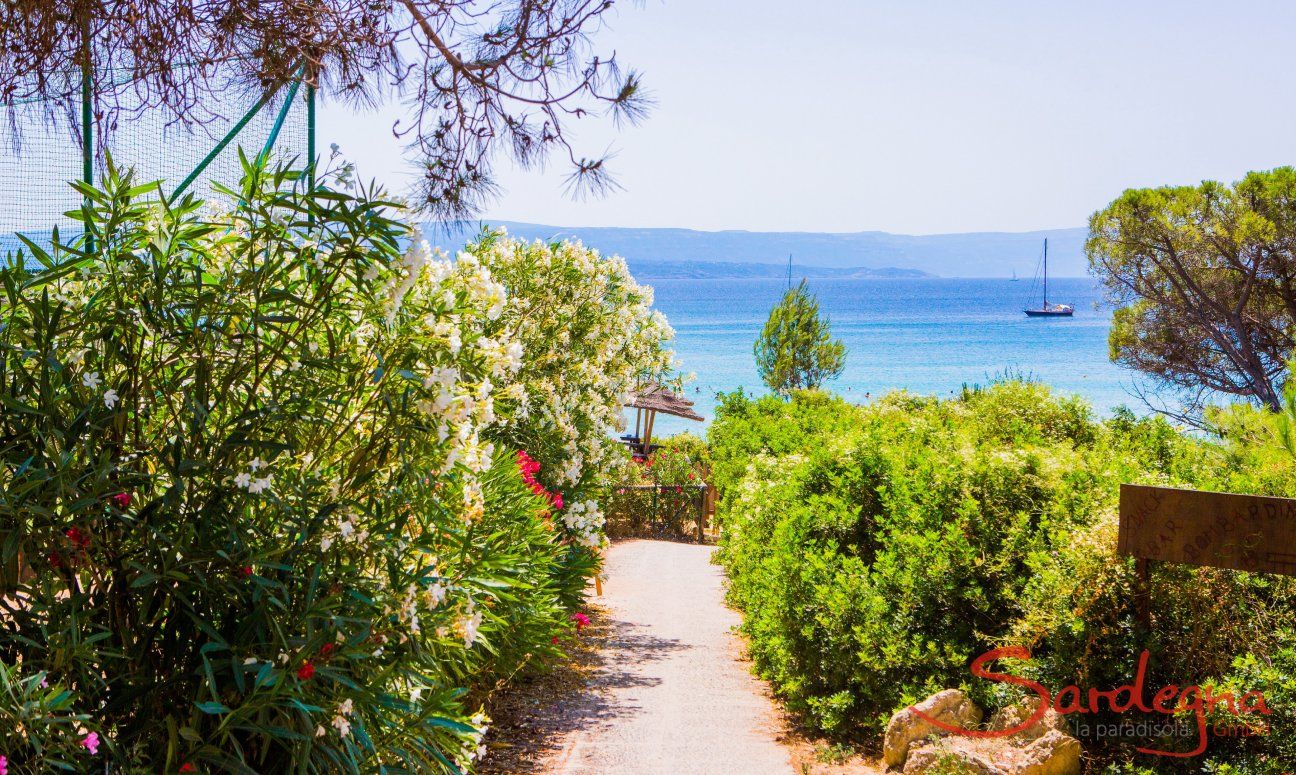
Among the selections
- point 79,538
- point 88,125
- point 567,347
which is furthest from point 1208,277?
point 79,538

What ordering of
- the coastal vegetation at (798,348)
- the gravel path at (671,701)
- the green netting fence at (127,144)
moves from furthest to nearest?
the coastal vegetation at (798,348) < the gravel path at (671,701) < the green netting fence at (127,144)

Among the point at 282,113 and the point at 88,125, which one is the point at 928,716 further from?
the point at 88,125

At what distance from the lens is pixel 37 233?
4207 mm

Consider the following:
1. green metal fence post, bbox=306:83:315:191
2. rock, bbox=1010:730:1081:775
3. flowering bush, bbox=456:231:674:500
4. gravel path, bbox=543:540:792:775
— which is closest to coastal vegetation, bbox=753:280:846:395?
gravel path, bbox=543:540:792:775

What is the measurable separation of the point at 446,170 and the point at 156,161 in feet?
4.68

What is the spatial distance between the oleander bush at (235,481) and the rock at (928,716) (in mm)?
2376

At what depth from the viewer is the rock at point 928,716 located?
420 centimetres

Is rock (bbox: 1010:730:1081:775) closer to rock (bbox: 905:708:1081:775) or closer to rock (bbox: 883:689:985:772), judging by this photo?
rock (bbox: 905:708:1081:775)

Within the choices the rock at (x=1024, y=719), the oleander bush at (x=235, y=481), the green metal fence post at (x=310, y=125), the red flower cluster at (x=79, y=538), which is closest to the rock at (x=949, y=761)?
the rock at (x=1024, y=719)

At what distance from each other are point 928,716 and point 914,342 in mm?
85890

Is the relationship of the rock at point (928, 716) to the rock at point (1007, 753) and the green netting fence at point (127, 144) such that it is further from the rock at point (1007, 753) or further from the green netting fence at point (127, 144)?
the green netting fence at point (127, 144)

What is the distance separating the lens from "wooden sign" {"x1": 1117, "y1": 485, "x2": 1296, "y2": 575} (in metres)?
3.58

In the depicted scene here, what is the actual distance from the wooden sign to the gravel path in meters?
1.97

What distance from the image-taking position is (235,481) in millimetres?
2342
